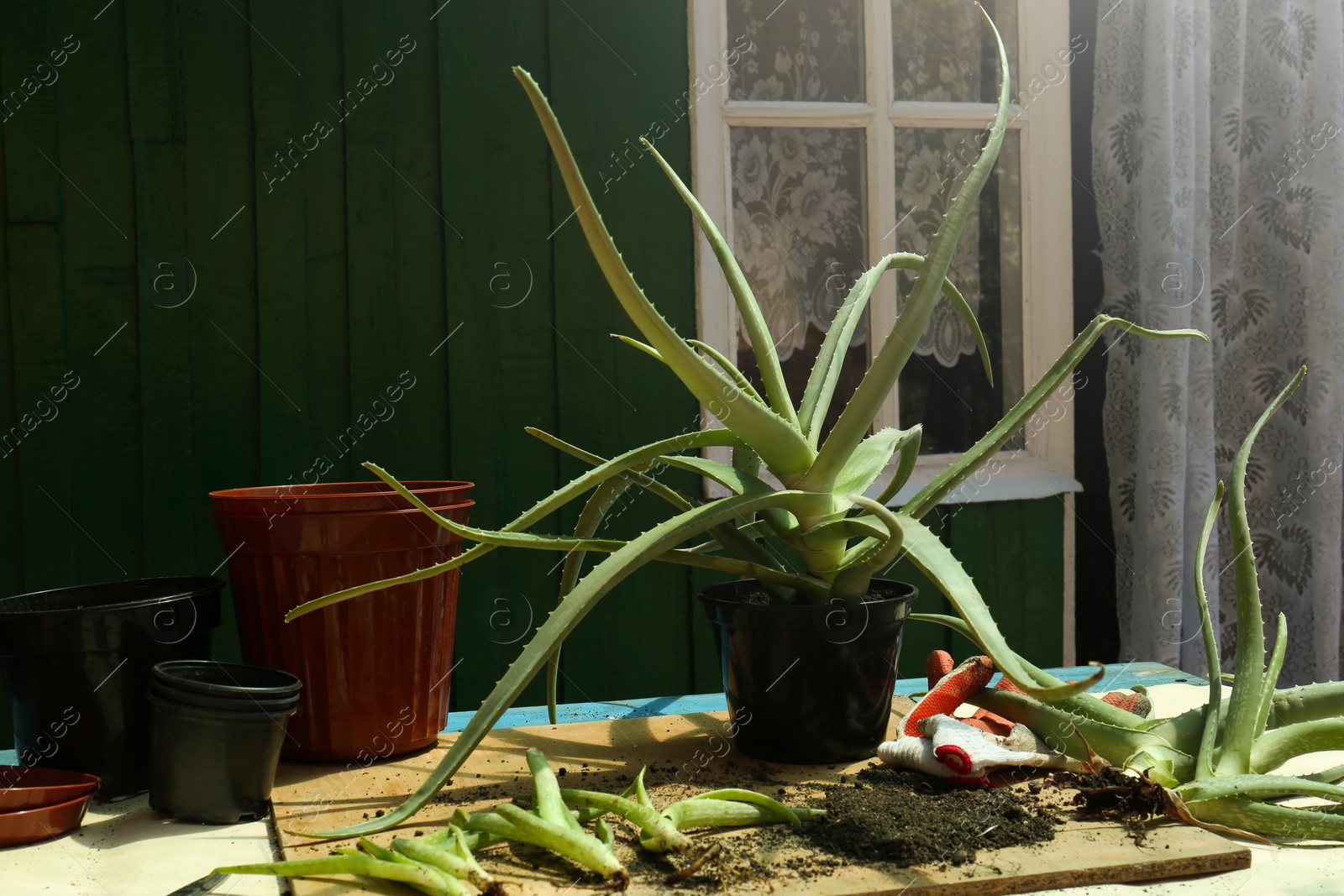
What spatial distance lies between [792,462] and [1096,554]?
1.40 m

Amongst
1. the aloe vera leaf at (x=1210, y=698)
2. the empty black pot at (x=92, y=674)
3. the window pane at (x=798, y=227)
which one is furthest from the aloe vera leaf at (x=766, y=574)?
the window pane at (x=798, y=227)

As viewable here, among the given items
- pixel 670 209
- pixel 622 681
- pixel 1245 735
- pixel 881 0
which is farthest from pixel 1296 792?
pixel 881 0

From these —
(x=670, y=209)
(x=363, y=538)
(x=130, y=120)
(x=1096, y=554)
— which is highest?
(x=130, y=120)

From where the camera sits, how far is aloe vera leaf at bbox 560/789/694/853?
666 millimetres

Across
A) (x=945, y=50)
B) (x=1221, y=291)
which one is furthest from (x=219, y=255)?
(x=1221, y=291)

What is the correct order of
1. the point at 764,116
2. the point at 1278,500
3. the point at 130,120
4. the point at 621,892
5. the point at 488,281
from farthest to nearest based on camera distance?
1. the point at 1278,500
2. the point at 764,116
3. the point at 488,281
4. the point at 130,120
5. the point at 621,892

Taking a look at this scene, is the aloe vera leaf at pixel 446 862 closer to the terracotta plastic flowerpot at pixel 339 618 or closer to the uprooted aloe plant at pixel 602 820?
the uprooted aloe plant at pixel 602 820

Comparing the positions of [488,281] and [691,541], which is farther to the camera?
[691,541]

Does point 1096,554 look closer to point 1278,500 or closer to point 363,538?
point 1278,500

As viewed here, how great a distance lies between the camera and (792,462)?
2.79 ft

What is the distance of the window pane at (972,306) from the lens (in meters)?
1.88

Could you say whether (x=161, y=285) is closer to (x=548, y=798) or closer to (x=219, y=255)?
(x=219, y=255)

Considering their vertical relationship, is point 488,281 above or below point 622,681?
above

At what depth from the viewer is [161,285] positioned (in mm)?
1562
